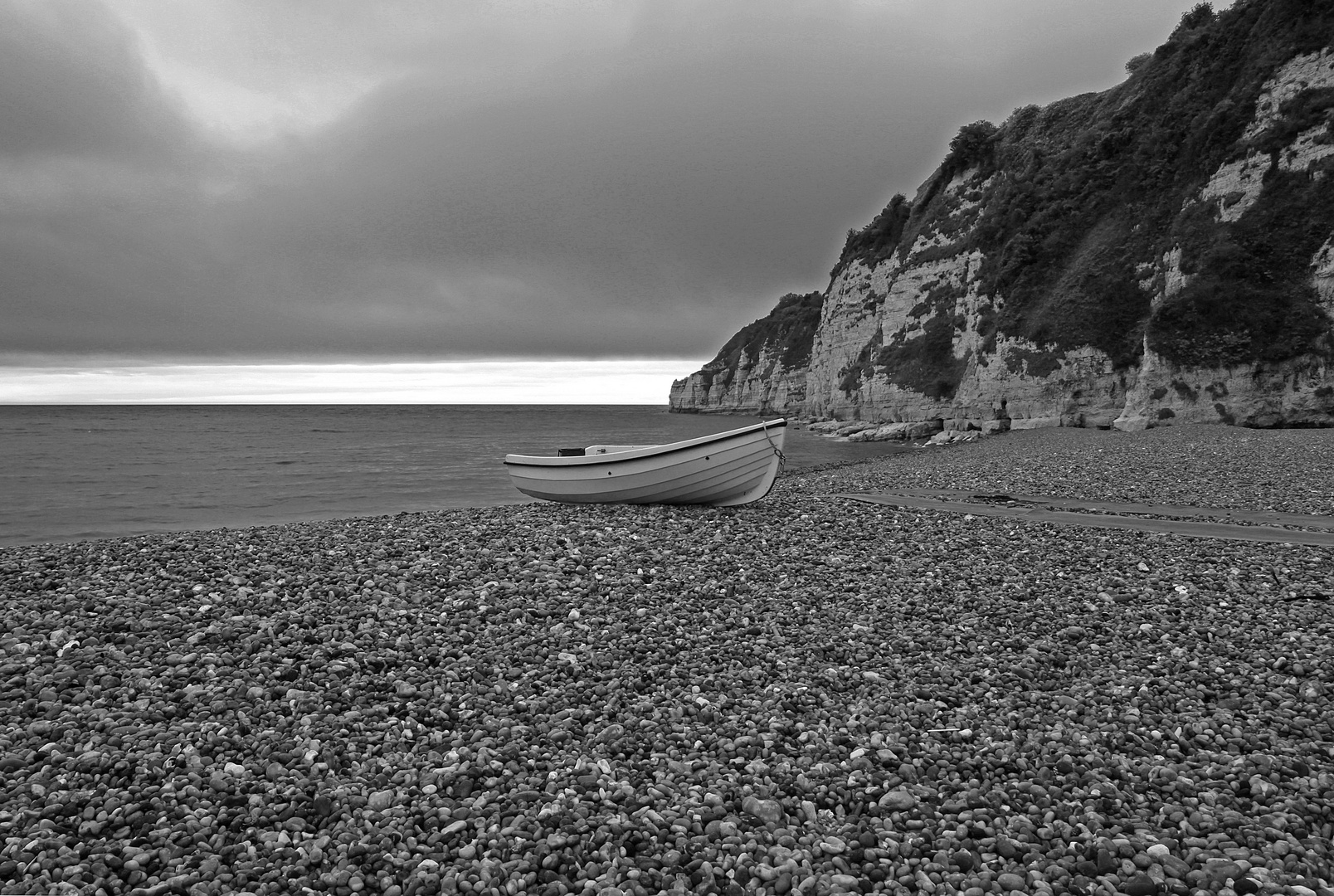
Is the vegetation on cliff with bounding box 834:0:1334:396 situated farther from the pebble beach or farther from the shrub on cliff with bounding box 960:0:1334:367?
the pebble beach

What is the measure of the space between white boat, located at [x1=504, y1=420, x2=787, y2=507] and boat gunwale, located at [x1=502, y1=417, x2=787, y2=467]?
2cm

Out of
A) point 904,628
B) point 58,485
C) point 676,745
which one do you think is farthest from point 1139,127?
point 58,485

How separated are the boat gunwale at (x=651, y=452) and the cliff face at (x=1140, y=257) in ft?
117

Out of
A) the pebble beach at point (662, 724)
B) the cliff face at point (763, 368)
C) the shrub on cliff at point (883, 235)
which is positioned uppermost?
the shrub on cliff at point (883, 235)

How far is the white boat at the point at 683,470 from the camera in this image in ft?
49.0

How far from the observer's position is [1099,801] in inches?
168

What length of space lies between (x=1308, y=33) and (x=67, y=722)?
60.7 m

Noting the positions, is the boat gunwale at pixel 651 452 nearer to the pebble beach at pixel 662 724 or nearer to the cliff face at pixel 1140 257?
the pebble beach at pixel 662 724

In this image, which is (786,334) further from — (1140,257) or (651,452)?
(651,452)

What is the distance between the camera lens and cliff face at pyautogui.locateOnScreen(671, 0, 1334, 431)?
3653 cm

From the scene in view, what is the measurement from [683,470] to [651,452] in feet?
2.70

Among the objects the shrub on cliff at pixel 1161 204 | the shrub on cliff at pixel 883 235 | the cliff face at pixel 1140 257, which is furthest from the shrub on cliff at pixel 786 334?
the shrub on cliff at pixel 1161 204

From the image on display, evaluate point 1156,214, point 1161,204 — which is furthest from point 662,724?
point 1161,204

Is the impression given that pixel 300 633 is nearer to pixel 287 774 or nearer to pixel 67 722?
pixel 67 722
